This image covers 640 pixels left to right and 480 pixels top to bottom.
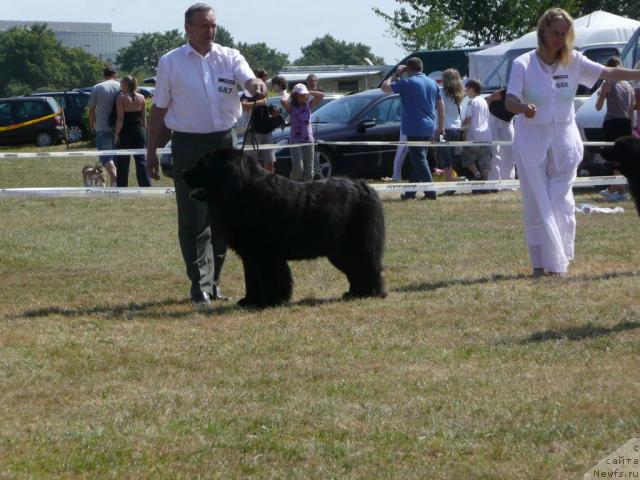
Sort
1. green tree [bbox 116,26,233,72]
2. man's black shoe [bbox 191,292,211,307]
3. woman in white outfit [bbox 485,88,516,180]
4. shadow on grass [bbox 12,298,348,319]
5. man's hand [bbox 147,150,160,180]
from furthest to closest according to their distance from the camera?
green tree [bbox 116,26,233,72] → woman in white outfit [bbox 485,88,516,180] → man's black shoe [bbox 191,292,211,307] → man's hand [bbox 147,150,160,180] → shadow on grass [bbox 12,298,348,319]

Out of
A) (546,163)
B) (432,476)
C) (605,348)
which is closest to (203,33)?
(546,163)

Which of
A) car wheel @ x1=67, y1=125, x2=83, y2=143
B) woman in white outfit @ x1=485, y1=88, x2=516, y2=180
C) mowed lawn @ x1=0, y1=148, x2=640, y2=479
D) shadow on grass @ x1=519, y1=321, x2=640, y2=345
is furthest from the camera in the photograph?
car wheel @ x1=67, y1=125, x2=83, y2=143

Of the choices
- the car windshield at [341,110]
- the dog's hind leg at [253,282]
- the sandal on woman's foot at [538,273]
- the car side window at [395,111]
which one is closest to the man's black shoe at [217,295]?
the dog's hind leg at [253,282]

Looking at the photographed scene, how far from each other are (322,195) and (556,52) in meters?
2.17

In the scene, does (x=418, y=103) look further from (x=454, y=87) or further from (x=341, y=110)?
(x=341, y=110)

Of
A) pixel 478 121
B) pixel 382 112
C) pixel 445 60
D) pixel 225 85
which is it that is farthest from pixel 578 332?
pixel 445 60

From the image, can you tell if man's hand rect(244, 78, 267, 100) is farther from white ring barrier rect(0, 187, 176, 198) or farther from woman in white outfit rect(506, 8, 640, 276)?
white ring barrier rect(0, 187, 176, 198)

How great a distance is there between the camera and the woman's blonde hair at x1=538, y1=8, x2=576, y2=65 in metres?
8.64

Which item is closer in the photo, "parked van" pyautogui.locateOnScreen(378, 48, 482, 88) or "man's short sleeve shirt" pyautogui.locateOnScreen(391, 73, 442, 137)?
"man's short sleeve shirt" pyautogui.locateOnScreen(391, 73, 442, 137)

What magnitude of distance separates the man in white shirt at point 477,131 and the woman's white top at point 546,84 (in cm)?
851

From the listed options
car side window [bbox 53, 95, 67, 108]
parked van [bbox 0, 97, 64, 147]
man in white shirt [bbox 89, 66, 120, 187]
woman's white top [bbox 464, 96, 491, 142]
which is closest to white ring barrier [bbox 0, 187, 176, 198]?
man in white shirt [bbox 89, 66, 120, 187]

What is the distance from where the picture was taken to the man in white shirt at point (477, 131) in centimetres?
1759

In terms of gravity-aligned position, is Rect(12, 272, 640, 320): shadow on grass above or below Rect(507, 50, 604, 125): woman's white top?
below

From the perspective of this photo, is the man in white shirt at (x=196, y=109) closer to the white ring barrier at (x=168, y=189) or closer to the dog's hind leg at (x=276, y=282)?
the dog's hind leg at (x=276, y=282)
